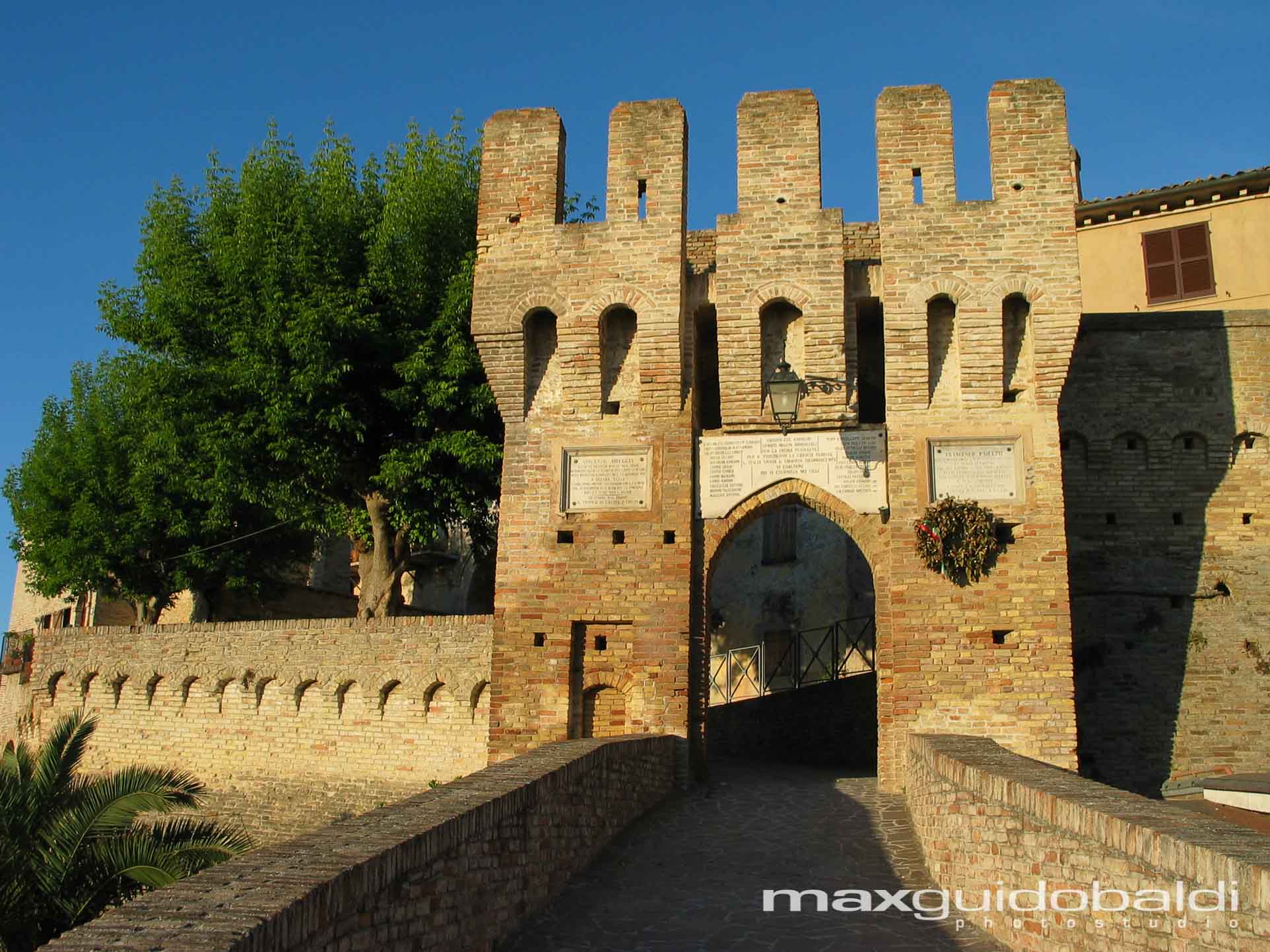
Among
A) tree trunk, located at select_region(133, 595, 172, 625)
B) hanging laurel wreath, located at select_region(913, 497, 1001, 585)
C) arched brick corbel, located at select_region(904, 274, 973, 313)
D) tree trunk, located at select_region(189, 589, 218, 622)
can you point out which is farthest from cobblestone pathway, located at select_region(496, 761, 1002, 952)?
tree trunk, located at select_region(133, 595, 172, 625)

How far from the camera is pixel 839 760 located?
16.5 m

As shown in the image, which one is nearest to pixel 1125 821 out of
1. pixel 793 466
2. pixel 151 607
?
pixel 793 466

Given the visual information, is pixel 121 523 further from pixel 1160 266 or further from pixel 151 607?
pixel 1160 266

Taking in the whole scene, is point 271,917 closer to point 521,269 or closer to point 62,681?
point 521,269

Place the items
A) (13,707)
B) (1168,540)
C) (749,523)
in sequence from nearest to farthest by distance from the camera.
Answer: (749,523), (1168,540), (13,707)

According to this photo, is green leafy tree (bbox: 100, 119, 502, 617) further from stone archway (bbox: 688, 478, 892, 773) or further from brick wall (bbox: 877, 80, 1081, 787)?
brick wall (bbox: 877, 80, 1081, 787)

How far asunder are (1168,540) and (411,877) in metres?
11.3

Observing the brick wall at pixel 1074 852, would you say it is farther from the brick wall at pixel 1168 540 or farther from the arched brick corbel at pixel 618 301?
the arched brick corbel at pixel 618 301

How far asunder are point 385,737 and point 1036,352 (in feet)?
29.3

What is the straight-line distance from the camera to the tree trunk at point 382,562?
16.7 m

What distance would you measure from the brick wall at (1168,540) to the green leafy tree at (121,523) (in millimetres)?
13201

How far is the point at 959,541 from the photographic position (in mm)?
11898

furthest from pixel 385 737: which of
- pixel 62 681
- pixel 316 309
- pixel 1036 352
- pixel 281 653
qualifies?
pixel 1036 352

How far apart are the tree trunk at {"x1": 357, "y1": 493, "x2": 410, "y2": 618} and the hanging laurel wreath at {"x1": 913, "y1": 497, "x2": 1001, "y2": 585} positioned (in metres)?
7.63
